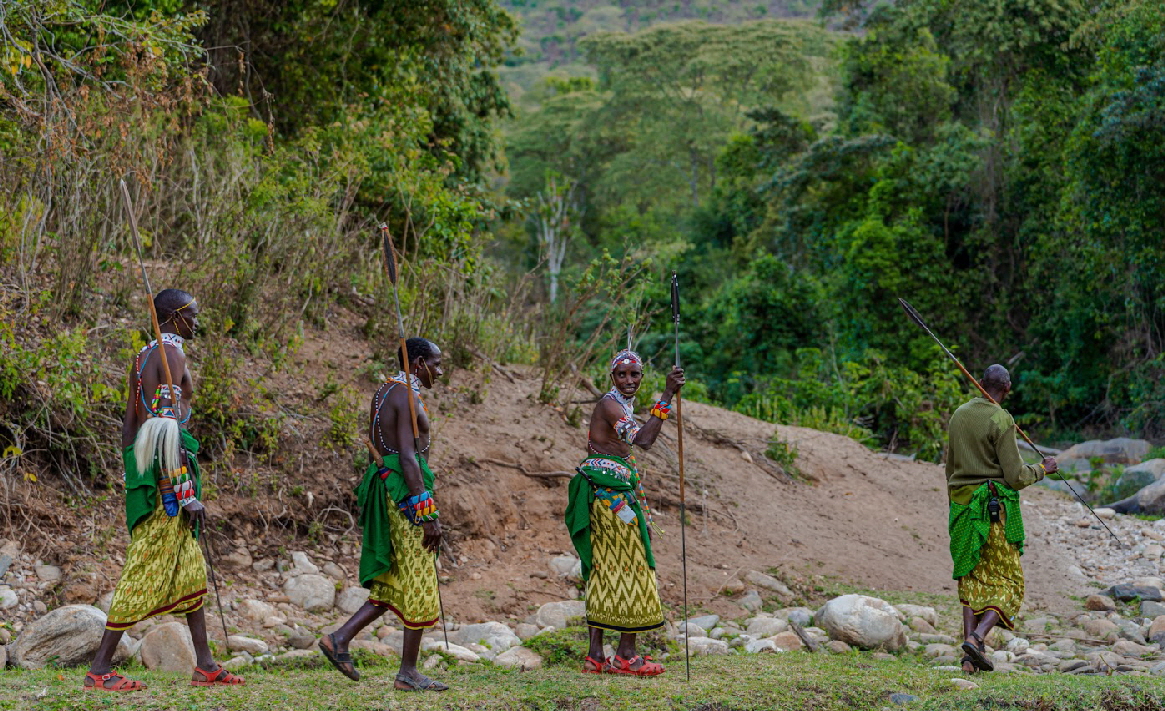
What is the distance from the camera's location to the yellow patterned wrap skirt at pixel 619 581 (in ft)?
18.2

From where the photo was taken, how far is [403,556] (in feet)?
17.2

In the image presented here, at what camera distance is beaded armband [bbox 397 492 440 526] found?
519 centimetres

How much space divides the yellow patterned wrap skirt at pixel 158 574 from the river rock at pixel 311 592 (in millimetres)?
2102

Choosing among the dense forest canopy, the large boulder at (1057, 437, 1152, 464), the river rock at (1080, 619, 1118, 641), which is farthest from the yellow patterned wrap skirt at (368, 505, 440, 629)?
the large boulder at (1057, 437, 1152, 464)

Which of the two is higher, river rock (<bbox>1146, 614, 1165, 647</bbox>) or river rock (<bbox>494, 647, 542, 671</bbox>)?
river rock (<bbox>494, 647, 542, 671</bbox>)

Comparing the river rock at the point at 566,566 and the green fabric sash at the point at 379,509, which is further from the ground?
the green fabric sash at the point at 379,509

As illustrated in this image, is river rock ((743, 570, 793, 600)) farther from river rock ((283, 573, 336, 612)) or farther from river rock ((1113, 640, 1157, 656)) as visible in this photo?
river rock ((283, 573, 336, 612))

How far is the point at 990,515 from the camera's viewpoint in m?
6.27

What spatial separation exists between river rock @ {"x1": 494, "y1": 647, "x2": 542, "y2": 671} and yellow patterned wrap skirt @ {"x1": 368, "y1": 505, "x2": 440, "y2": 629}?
1.10 metres

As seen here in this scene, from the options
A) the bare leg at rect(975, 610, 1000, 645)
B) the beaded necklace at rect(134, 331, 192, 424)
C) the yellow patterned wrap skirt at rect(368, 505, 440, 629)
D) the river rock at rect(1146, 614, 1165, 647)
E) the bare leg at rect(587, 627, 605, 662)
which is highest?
the beaded necklace at rect(134, 331, 192, 424)

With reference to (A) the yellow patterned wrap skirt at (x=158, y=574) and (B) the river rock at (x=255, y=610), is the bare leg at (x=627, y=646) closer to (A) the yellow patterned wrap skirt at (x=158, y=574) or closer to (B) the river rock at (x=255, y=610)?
(A) the yellow patterned wrap skirt at (x=158, y=574)

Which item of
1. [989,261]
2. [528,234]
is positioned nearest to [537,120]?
[528,234]

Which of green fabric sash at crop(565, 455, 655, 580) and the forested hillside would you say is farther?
the forested hillside

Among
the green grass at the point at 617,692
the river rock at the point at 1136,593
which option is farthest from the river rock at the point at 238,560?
the river rock at the point at 1136,593
